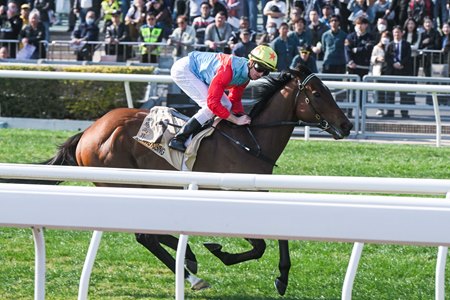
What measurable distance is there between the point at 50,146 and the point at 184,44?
544 cm

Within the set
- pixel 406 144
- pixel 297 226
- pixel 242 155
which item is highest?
pixel 297 226

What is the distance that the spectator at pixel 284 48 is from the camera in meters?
14.3

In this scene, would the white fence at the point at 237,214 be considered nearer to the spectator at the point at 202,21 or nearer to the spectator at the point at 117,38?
the spectator at the point at 202,21

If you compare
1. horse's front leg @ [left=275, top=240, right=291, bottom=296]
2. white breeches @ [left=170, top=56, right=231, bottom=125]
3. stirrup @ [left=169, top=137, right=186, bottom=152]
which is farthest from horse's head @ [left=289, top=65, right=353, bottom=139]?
horse's front leg @ [left=275, top=240, right=291, bottom=296]

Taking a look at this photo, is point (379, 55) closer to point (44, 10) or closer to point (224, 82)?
point (44, 10)

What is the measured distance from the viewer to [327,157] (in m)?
10.6

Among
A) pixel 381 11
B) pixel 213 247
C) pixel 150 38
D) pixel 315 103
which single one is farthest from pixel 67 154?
pixel 381 11

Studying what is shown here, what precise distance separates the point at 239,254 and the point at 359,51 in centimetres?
987

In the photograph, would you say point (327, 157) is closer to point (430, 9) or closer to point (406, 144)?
point (406, 144)

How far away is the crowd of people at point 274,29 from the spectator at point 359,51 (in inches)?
0.6

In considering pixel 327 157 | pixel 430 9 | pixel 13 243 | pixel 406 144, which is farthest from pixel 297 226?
pixel 430 9

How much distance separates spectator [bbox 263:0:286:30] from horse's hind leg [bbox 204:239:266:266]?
1102cm

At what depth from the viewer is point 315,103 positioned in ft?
22.0

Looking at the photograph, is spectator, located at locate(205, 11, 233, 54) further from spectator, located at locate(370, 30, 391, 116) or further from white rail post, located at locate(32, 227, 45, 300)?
white rail post, located at locate(32, 227, 45, 300)
